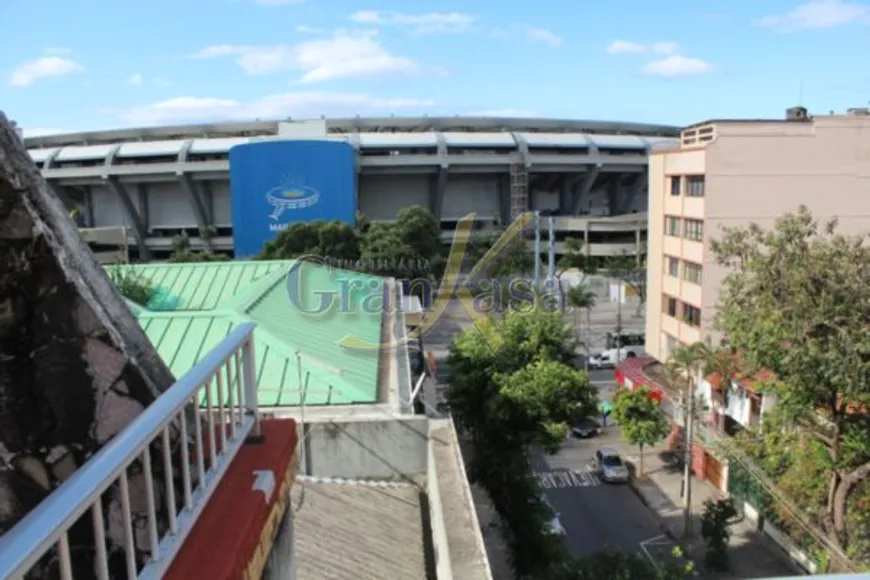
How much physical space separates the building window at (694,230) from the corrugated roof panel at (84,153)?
1609 inches

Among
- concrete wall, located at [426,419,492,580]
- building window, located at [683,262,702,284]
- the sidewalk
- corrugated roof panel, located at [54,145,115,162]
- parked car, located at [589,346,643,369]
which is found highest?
corrugated roof panel, located at [54,145,115,162]

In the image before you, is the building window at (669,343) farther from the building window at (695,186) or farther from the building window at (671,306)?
the building window at (695,186)

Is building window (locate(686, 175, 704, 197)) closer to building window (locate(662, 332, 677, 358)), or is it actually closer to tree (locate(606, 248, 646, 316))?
building window (locate(662, 332, 677, 358))

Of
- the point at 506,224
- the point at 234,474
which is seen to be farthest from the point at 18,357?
the point at 506,224

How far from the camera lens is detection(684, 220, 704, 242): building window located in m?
18.3

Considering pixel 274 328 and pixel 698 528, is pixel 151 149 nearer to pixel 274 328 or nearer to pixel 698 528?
pixel 698 528

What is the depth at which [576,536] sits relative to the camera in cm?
1470

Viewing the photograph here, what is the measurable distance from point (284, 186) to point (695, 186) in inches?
1120

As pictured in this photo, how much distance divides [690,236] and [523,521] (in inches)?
441

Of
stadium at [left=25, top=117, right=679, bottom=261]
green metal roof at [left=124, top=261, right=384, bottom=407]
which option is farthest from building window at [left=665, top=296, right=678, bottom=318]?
stadium at [left=25, top=117, right=679, bottom=261]

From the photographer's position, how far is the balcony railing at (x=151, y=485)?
3.78ft

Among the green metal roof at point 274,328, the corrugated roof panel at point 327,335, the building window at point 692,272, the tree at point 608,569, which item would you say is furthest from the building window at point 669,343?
the tree at point 608,569

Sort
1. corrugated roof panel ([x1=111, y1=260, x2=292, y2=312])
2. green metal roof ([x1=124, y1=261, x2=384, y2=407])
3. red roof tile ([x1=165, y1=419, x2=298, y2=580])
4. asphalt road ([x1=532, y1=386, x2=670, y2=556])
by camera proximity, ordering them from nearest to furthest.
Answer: red roof tile ([x1=165, y1=419, x2=298, y2=580]) → green metal roof ([x1=124, y1=261, x2=384, y2=407]) → corrugated roof panel ([x1=111, y1=260, x2=292, y2=312]) → asphalt road ([x1=532, y1=386, x2=670, y2=556])

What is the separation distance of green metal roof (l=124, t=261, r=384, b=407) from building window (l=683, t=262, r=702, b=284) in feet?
A: 34.6
